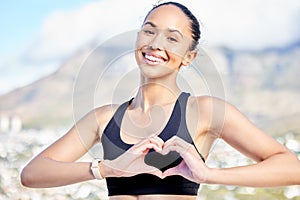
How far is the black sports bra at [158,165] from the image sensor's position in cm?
84

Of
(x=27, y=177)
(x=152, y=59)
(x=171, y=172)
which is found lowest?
(x=27, y=177)

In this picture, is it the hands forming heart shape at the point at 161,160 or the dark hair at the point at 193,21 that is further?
the dark hair at the point at 193,21

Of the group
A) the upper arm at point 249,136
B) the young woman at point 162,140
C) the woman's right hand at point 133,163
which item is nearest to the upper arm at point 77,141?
the young woman at point 162,140

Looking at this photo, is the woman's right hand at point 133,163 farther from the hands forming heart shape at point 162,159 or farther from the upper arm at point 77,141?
the upper arm at point 77,141

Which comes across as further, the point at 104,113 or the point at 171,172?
the point at 104,113

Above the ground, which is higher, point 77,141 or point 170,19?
point 170,19

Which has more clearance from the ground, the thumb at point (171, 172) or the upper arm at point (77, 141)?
the thumb at point (171, 172)

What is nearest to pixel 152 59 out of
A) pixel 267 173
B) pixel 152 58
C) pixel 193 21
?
pixel 152 58

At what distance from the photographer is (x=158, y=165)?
84cm

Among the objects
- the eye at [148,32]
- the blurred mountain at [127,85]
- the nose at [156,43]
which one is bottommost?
the blurred mountain at [127,85]

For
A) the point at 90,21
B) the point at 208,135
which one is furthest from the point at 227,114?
the point at 90,21

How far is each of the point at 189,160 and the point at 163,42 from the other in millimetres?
205

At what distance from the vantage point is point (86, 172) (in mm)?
867

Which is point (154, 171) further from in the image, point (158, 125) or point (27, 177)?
point (27, 177)
